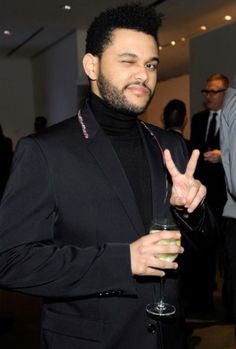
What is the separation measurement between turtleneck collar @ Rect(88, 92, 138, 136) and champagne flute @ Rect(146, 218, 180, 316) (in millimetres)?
338

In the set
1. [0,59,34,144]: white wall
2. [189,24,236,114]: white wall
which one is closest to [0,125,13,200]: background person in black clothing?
[189,24,236,114]: white wall

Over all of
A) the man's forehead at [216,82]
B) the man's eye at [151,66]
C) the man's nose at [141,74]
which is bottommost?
the man's nose at [141,74]

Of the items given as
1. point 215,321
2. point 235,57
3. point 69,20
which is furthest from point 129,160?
point 69,20

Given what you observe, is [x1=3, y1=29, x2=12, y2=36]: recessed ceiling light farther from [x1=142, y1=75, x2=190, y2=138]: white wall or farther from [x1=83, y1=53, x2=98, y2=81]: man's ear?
[x1=83, y1=53, x2=98, y2=81]: man's ear

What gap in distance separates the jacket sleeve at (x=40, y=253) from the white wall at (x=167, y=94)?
12442 millimetres

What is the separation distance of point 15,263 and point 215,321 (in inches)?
109

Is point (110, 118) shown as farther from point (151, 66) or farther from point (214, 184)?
point (214, 184)

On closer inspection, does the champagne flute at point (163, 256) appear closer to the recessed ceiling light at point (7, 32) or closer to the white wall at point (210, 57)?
the white wall at point (210, 57)

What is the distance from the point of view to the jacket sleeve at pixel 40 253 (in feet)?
3.97

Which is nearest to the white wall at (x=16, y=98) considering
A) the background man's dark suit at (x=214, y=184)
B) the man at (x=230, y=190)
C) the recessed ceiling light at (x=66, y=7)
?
the recessed ceiling light at (x=66, y=7)

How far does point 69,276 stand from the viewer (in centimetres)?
121

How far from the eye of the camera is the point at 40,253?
1.23 meters

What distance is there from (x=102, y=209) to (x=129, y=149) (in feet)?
Answer: 0.80

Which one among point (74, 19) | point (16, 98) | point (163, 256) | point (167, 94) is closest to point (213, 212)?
point (163, 256)
